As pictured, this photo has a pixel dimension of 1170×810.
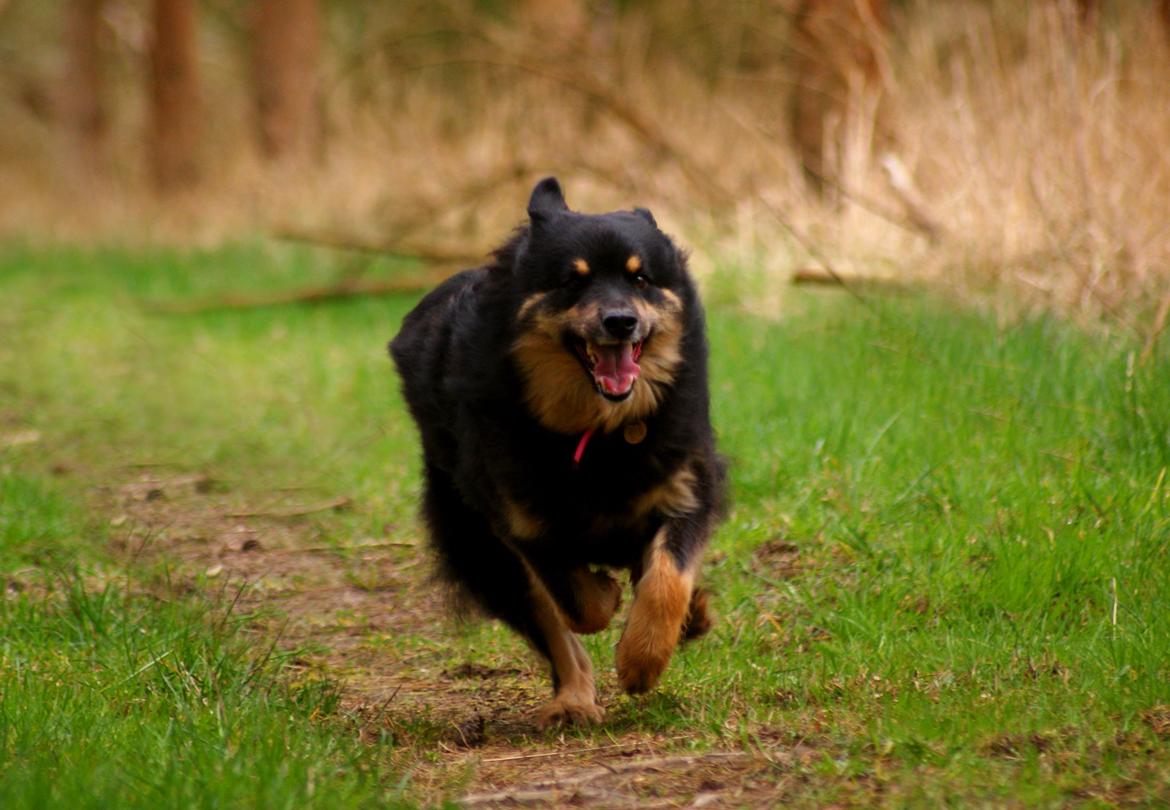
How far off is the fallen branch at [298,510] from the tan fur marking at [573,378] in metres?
2.97

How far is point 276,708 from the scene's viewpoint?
14.1 feet

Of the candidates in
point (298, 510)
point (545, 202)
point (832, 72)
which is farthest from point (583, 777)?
point (832, 72)

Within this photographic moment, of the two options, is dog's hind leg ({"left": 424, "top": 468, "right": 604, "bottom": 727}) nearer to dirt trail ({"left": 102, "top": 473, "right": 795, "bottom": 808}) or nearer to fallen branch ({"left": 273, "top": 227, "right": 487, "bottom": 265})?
dirt trail ({"left": 102, "top": 473, "right": 795, "bottom": 808})

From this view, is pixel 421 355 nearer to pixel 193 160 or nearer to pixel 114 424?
pixel 114 424

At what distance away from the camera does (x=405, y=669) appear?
5336 mm

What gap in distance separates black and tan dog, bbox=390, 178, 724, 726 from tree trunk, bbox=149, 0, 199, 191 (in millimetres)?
19383

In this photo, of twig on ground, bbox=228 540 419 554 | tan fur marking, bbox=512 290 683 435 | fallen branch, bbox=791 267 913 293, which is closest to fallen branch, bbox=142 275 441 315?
fallen branch, bbox=791 267 913 293

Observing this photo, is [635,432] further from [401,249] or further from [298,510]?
[401,249]

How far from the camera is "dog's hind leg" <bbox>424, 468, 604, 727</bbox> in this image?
15.3ft

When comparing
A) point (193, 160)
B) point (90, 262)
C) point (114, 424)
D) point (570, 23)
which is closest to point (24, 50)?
point (193, 160)

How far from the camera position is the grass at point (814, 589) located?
3.63m

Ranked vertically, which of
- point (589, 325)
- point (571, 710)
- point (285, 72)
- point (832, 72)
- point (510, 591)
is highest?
point (285, 72)

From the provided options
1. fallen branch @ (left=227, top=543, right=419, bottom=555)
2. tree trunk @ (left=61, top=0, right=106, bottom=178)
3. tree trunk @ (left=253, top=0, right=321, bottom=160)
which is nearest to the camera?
fallen branch @ (left=227, top=543, right=419, bottom=555)

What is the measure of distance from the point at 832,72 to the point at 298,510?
612cm
